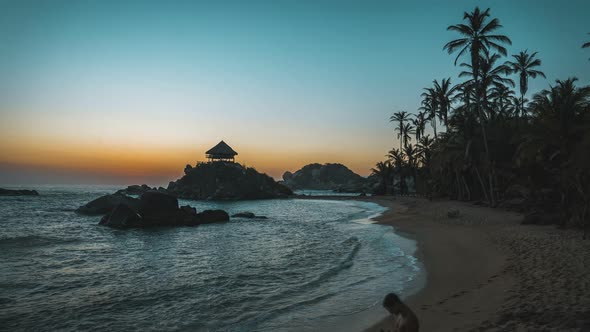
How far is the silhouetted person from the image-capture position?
5156mm

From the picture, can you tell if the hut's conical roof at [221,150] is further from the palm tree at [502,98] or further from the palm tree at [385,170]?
the palm tree at [502,98]

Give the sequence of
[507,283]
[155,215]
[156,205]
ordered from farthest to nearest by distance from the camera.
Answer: [156,205] → [155,215] → [507,283]

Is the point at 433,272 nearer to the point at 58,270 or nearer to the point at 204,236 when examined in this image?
the point at 58,270

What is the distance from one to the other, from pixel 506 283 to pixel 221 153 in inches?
3722

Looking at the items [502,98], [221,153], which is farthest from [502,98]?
[221,153]

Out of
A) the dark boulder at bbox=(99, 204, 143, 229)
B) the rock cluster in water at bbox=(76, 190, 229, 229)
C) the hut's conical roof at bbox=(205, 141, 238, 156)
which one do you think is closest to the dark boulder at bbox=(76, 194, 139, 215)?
the rock cluster in water at bbox=(76, 190, 229, 229)

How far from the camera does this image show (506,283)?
1039cm

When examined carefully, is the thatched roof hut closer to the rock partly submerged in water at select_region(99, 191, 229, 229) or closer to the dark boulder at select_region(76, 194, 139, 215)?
the dark boulder at select_region(76, 194, 139, 215)

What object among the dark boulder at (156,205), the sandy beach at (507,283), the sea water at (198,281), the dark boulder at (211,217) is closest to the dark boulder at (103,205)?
the dark boulder at (156,205)

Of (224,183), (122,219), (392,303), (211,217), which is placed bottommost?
(211,217)

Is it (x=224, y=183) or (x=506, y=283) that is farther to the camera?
(x=224, y=183)

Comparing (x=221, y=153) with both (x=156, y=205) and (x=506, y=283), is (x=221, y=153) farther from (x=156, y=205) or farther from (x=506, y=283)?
(x=506, y=283)

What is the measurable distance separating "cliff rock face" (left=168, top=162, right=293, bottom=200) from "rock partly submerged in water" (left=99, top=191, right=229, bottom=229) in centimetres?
6647

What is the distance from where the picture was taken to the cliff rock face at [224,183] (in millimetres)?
106438
